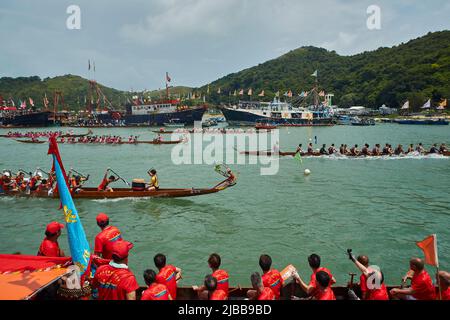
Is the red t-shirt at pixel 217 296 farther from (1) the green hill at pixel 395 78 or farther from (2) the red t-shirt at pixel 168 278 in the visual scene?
(1) the green hill at pixel 395 78

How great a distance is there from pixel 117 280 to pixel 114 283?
7 cm

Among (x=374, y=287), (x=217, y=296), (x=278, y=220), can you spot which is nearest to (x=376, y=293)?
(x=374, y=287)

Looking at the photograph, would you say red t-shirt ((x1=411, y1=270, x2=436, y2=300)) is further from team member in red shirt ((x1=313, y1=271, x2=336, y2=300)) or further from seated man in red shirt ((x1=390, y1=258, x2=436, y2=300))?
team member in red shirt ((x1=313, y1=271, x2=336, y2=300))

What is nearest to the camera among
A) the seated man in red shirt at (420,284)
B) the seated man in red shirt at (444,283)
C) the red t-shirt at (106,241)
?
the seated man in red shirt at (444,283)

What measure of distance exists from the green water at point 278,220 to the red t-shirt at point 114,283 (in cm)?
586

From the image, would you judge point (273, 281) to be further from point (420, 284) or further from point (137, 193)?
point (137, 193)

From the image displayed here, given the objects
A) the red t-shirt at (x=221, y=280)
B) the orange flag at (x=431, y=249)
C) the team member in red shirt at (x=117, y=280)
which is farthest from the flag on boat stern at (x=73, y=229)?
the orange flag at (x=431, y=249)

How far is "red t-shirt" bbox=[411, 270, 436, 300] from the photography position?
6.79 meters

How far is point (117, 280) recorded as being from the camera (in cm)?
561

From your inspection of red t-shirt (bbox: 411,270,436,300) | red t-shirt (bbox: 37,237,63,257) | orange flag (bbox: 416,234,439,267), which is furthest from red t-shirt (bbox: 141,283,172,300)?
orange flag (bbox: 416,234,439,267)

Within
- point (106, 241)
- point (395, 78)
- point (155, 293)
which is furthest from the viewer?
point (395, 78)

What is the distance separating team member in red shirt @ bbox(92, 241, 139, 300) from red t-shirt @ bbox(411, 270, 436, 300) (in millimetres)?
5909

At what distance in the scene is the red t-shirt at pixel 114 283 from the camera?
18.1 feet

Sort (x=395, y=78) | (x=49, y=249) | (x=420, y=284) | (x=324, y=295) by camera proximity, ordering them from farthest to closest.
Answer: (x=395, y=78), (x=49, y=249), (x=420, y=284), (x=324, y=295)
